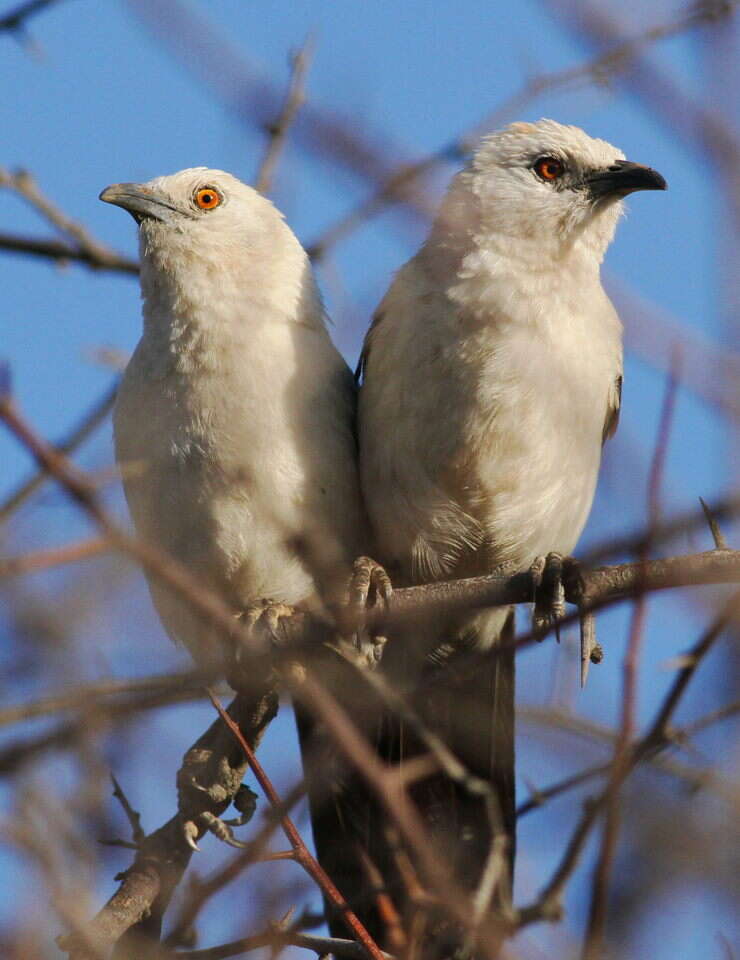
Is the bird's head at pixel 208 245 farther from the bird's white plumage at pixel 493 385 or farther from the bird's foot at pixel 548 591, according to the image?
the bird's foot at pixel 548 591

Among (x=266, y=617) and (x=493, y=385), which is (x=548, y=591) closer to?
(x=493, y=385)

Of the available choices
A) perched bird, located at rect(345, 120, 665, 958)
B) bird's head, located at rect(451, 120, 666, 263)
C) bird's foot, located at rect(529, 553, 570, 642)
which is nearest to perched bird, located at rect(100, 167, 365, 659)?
perched bird, located at rect(345, 120, 665, 958)

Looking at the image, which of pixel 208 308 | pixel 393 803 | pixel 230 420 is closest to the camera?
pixel 393 803

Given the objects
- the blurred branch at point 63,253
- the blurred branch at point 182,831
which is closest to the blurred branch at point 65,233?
the blurred branch at point 63,253

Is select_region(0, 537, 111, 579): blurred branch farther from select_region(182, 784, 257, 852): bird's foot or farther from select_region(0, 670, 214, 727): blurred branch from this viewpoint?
select_region(182, 784, 257, 852): bird's foot

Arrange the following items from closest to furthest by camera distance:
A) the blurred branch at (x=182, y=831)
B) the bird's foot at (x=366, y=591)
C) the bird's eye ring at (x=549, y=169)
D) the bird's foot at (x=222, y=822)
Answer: the blurred branch at (x=182, y=831)
the bird's foot at (x=366, y=591)
the bird's foot at (x=222, y=822)
the bird's eye ring at (x=549, y=169)

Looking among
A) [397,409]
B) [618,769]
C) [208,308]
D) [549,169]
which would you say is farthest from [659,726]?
[549,169]
